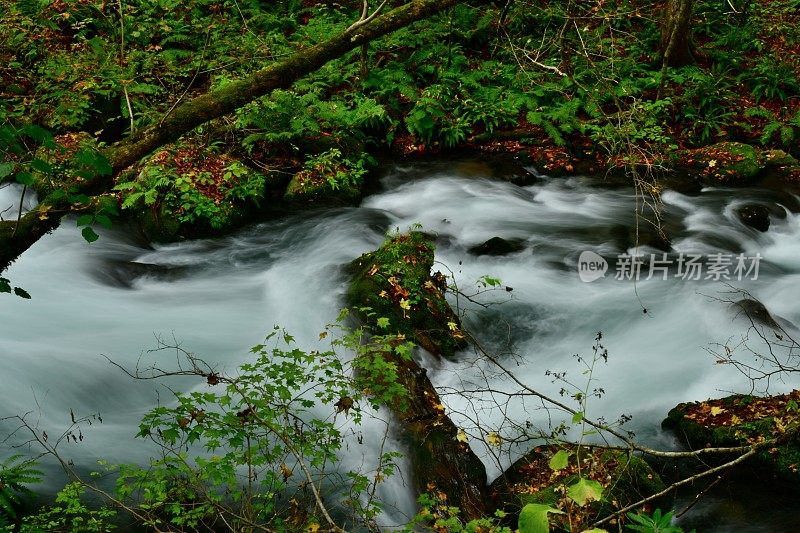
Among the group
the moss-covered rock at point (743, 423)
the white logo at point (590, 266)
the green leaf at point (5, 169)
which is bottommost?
the moss-covered rock at point (743, 423)

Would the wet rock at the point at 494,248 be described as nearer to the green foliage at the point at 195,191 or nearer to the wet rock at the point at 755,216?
the green foliage at the point at 195,191

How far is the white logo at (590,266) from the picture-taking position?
8.47 metres

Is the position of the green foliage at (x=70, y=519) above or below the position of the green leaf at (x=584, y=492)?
below

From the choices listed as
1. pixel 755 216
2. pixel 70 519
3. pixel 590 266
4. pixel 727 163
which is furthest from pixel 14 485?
pixel 727 163

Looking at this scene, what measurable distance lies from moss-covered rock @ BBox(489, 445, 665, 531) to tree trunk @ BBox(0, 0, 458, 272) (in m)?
3.47

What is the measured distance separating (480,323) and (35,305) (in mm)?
4917

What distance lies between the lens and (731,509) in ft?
16.3

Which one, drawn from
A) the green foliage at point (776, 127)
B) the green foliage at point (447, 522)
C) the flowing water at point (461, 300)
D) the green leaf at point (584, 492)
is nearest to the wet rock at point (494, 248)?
the flowing water at point (461, 300)

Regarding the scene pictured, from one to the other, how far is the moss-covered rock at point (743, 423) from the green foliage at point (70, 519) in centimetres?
391

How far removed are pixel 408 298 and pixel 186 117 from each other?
2.64 m

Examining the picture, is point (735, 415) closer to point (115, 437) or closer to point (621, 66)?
point (115, 437)

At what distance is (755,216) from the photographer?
935cm

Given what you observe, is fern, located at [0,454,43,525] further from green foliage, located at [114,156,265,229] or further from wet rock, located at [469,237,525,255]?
wet rock, located at [469,237,525,255]

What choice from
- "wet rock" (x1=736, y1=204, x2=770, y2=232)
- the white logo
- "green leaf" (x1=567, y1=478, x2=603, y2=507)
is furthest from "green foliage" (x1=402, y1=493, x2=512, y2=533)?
"wet rock" (x1=736, y1=204, x2=770, y2=232)
